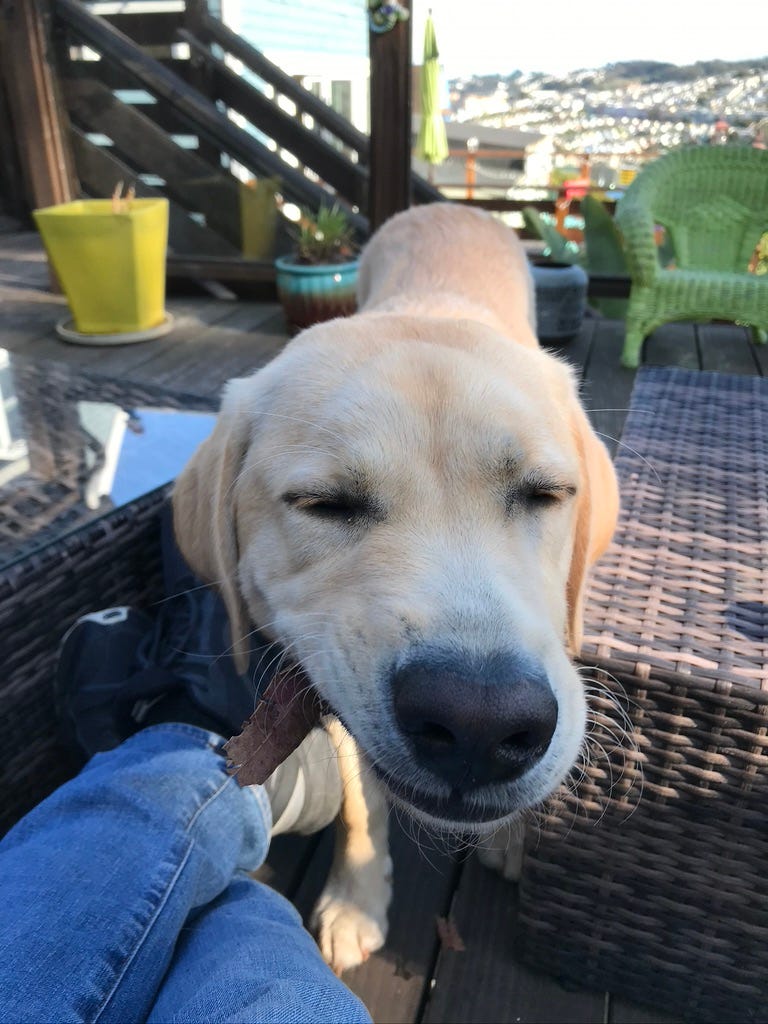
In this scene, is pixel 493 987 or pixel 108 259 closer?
pixel 493 987

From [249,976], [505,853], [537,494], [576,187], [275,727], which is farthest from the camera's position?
[576,187]

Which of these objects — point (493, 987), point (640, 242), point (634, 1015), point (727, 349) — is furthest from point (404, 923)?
point (727, 349)

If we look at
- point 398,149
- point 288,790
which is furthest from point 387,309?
point 398,149

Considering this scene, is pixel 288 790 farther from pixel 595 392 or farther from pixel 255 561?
pixel 595 392

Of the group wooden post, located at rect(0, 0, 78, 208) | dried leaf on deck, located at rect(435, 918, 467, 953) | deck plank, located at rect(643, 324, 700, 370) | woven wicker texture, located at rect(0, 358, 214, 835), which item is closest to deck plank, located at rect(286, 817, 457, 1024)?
dried leaf on deck, located at rect(435, 918, 467, 953)

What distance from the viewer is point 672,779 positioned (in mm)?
1438

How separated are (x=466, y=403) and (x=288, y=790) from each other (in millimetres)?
1081

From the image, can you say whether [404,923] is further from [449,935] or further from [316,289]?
[316,289]

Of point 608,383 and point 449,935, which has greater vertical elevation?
point 608,383

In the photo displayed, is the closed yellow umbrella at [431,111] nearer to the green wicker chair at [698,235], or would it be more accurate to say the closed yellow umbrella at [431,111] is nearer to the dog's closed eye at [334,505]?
the green wicker chair at [698,235]

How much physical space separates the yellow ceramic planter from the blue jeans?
14.9ft

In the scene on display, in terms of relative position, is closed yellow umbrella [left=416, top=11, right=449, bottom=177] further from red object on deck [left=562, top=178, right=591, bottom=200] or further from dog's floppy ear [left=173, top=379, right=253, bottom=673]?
dog's floppy ear [left=173, top=379, right=253, bottom=673]

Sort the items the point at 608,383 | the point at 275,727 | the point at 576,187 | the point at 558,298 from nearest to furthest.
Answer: the point at 275,727 → the point at 608,383 → the point at 558,298 → the point at 576,187

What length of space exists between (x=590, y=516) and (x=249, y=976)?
114 centimetres
